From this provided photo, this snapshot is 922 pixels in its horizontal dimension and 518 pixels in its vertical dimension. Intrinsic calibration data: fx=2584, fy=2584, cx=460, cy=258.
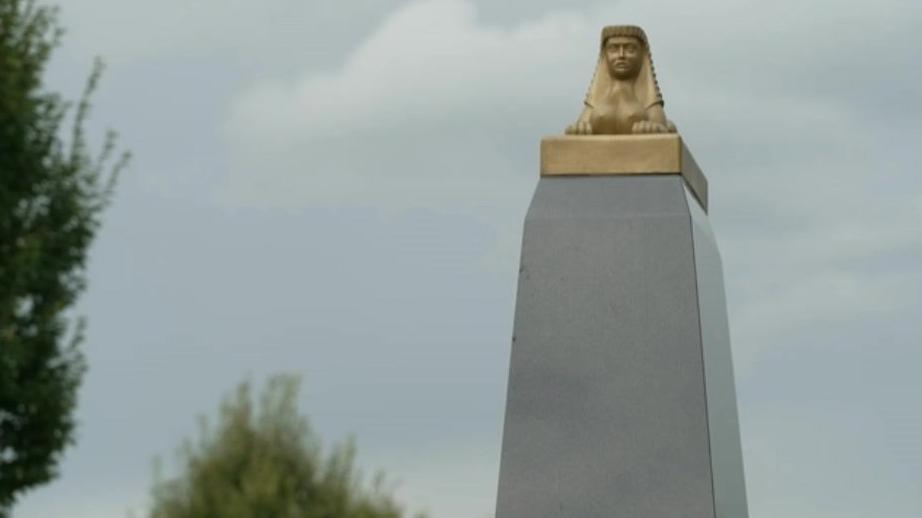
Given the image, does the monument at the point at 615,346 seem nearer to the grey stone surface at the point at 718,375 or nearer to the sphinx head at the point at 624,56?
the grey stone surface at the point at 718,375

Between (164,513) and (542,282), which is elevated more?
(542,282)

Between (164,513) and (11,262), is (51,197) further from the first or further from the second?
(164,513)

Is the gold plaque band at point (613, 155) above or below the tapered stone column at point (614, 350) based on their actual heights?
above

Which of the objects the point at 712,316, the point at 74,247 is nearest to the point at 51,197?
the point at 74,247

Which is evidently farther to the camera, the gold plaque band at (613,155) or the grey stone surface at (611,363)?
the gold plaque band at (613,155)

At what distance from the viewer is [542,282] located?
62.6 ft

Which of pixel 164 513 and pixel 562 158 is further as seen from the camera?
pixel 562 158

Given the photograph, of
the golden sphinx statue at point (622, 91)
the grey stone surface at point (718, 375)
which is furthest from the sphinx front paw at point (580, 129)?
the grey stone surface at point (718, 375)

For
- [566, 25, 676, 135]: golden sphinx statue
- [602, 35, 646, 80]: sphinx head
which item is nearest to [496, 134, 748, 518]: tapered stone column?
[566, 25, 676, 135]: golden sphinx statue

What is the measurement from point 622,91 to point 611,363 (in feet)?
7.47

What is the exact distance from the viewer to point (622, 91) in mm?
19844

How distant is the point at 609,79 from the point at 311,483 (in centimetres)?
413

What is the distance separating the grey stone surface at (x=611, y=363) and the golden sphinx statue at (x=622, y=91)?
531 millimetres

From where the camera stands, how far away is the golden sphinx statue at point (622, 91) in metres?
19.6
